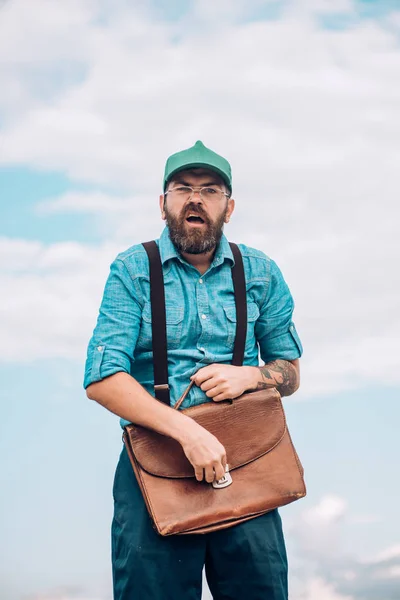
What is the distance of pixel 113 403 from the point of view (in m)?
3.77

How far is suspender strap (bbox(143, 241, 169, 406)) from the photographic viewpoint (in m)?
3.85

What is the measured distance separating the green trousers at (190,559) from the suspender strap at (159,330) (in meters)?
0.46

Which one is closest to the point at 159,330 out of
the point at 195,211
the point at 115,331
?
the point at 115,331

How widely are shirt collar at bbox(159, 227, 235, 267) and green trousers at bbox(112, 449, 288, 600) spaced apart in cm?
108

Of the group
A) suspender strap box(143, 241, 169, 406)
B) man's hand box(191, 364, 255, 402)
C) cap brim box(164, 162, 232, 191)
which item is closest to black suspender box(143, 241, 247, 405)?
suspender strap box(143, 241, 169, 406)

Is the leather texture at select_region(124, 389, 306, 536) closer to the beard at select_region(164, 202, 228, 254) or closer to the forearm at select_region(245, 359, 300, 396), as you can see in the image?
the forearm at select_region(245, 359, 300, 396)

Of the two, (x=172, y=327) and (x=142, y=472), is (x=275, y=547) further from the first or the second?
(x=172, y=327)

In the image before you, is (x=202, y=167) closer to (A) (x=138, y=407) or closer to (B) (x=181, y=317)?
(B) (x=181, y=317)

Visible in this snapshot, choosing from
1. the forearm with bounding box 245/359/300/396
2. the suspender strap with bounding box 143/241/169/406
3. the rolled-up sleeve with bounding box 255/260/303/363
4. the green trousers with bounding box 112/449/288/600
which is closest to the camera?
the green trousers with bounding box 112/449/288/600

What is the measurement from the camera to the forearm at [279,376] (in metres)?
4.10

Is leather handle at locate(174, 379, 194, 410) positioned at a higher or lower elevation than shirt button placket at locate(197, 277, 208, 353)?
lower

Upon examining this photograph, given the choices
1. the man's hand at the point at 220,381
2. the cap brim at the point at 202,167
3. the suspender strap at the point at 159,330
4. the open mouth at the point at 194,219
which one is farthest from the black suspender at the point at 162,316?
the cap brim at the point at 202,167

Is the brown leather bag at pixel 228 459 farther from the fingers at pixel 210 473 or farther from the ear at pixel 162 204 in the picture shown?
the ear at pixel 162 204

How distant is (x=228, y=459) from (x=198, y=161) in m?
1.51
